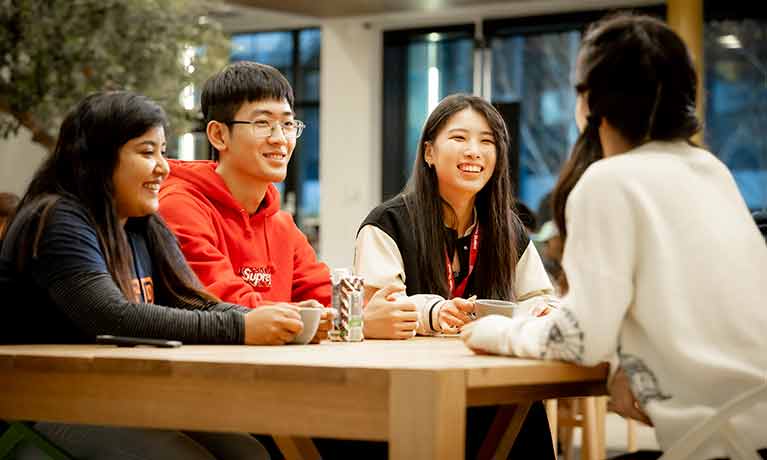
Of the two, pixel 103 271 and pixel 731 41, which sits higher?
pixel 731 41

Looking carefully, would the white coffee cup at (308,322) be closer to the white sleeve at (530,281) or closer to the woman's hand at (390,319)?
the woman's hand at (390,319)

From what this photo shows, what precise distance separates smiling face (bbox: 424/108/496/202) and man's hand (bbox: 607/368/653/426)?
128 cm

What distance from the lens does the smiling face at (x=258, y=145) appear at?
119 inches

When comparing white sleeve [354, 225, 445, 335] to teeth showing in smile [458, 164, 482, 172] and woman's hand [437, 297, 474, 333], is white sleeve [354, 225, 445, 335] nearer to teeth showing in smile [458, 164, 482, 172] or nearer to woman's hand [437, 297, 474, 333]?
woman's hand [437, 297, 474, 333]

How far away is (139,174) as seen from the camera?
2.40m

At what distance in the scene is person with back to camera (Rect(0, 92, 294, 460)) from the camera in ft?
7.16

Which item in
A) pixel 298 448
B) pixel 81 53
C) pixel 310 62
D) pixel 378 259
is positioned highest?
pixel 310 62

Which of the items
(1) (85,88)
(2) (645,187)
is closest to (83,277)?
(2) (645,187)

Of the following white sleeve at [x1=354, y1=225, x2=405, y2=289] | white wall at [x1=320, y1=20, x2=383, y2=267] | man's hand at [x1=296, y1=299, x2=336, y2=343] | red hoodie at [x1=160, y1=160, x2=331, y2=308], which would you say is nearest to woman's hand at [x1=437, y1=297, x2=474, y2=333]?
white sleeve at [x1=354, y1=225, x2=405, y2=289]

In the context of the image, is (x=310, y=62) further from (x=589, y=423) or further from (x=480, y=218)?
(x=480, y=218)

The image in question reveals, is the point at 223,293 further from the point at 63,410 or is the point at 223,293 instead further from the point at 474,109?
the point at 474,109

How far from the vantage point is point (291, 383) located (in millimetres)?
1823

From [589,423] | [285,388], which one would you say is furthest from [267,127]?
[589,423]

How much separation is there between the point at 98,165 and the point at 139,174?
0.09 meters
